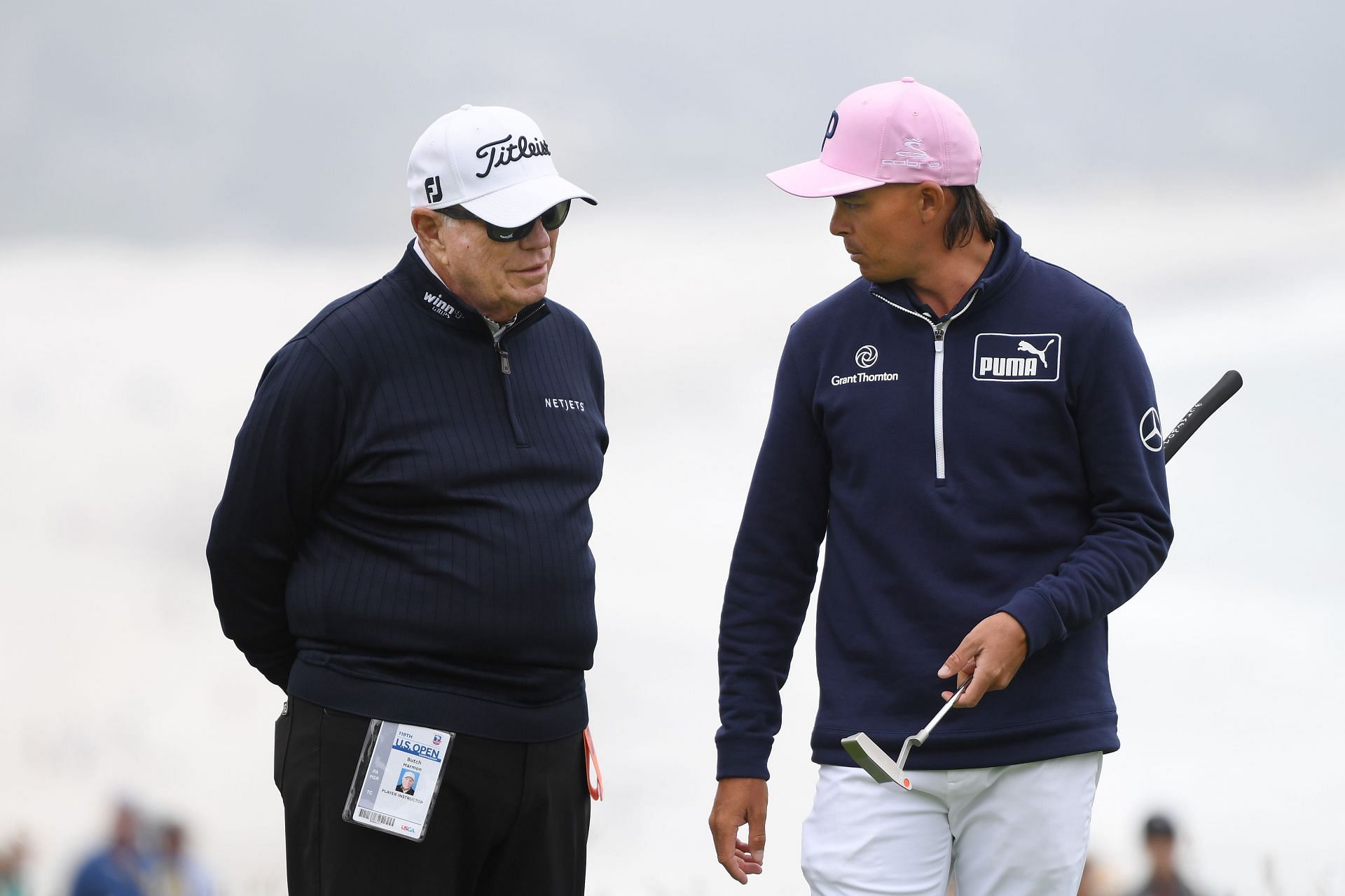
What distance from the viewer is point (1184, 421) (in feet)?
8.77

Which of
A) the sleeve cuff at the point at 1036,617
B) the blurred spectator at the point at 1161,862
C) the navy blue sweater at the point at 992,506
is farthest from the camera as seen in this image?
the blurred spectator at the point at 1161,862

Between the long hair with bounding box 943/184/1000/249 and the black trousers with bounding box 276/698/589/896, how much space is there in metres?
1.00

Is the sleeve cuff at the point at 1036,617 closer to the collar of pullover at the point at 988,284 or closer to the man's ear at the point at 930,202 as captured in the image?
the collar of pullover at the point at 988,284

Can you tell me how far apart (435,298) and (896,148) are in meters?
0.76

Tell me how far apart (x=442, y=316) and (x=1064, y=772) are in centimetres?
118

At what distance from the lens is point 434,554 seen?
2.28 meters

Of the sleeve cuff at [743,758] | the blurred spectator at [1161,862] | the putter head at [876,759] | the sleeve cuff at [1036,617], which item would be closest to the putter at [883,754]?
the putter head at [876,759]

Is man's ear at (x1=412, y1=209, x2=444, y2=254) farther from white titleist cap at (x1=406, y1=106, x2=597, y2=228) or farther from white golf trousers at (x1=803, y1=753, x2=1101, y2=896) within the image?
white golf trousers at (x1=803, y1=753, x2=1101, y2=896)

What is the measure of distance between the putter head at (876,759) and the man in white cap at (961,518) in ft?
0.19

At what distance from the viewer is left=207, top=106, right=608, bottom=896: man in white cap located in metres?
2.27

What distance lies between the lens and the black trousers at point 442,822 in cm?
227

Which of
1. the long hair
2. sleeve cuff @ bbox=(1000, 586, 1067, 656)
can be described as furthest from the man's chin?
sleeve cuff @ bbox=(1000, 586, 1067, 656)

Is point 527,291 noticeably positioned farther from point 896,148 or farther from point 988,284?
point 988,284

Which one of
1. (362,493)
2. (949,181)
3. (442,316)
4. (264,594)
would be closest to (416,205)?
(442,316)
